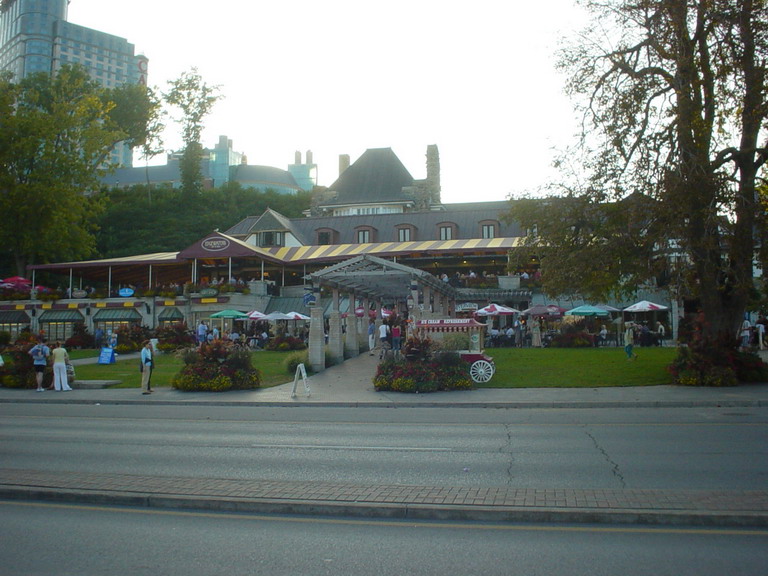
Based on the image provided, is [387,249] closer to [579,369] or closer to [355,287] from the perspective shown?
[355,287]

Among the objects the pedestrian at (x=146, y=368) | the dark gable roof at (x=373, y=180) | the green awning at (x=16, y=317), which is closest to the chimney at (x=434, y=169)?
the dark gable roof at (x=373, y=180)

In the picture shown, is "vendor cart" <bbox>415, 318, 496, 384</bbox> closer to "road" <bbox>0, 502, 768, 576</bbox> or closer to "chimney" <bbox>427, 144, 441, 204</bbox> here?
"road" <bbox>0, 502, 768, 576</bbox>

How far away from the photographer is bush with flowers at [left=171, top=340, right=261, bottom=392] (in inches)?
912

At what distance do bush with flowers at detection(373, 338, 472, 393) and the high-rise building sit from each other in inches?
5468

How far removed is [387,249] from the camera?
54.5 meters

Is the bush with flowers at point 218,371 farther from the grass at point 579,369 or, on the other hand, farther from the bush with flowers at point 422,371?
the grass at point 579,369

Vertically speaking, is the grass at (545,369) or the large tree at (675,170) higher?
the large tree at (675,170)

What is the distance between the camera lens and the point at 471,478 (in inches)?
356

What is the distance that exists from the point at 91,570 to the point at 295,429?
8550 mm

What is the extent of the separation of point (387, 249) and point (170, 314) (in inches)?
679

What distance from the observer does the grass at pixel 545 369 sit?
72.6 ft

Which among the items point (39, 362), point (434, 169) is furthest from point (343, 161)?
point (39, 362)

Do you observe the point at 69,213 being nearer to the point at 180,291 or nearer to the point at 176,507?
the point at 180,291

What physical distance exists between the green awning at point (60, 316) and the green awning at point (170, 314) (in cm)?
654
